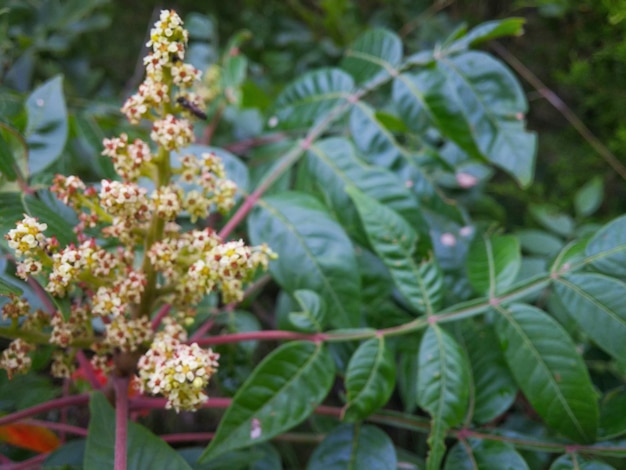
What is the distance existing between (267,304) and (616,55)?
93cm

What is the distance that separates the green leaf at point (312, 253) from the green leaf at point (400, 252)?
5 cm

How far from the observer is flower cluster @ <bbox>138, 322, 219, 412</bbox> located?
597 millimetres

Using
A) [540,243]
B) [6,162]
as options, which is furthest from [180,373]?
[540,243]

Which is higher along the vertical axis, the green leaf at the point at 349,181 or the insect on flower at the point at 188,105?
the insect on flower at the point at 188,105

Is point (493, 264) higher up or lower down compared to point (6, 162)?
lower down

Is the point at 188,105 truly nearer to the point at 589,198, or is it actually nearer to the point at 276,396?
the point at 276,396

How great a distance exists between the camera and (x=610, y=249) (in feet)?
2.63

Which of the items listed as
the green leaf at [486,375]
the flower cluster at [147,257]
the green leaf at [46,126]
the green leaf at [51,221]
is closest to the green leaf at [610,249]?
the green leaf at [486,375]

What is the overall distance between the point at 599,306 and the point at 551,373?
11 centimetres

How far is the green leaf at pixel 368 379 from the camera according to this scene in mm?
790

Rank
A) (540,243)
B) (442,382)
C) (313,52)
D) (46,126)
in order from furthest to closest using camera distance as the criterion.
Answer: (313,52) → (540,243) → (46,126) → (442,382)

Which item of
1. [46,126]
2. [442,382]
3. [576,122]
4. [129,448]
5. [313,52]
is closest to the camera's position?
[129,448]

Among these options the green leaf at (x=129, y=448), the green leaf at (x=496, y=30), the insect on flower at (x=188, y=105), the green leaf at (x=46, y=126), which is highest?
the green leaf at (x=496, y=30)

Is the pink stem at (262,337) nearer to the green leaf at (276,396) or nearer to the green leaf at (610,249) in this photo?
the green leaf at (276,396)
